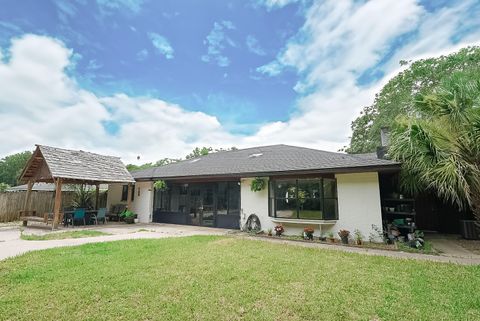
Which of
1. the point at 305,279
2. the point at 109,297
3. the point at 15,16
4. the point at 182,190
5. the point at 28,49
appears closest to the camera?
the point at 109,297

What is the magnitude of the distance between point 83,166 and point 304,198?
1217cm

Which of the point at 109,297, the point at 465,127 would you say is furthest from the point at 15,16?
the point at 465,127

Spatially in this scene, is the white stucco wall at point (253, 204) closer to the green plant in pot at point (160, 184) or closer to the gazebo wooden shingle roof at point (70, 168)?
the green plant in pot at point (160, 184)

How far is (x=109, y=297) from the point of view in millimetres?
3791

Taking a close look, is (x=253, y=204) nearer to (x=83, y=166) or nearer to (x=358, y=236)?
(x=358, y=236)

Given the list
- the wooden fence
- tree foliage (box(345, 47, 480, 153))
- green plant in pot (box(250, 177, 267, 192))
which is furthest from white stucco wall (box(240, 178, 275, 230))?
the wooden fence

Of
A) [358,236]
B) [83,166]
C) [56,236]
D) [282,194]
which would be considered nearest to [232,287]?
[358,236]

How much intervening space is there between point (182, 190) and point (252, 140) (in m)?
18.4

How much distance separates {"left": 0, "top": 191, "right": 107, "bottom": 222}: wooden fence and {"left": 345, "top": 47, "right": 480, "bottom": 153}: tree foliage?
23.3m

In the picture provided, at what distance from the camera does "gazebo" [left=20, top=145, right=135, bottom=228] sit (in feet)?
37.9

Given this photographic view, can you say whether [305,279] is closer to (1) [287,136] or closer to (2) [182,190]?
(2) [182,190]

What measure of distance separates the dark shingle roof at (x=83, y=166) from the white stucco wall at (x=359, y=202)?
12.0m

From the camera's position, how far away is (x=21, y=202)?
1512 centimetres

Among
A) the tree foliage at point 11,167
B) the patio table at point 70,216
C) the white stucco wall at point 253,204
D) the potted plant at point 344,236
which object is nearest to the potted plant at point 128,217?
the patio table at point 70,216
